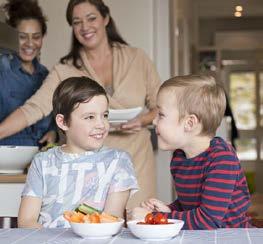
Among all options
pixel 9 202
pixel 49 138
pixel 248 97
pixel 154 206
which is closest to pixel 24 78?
pixel 49 138

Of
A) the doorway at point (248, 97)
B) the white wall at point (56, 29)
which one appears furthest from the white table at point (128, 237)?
the doorway at point (248, 97)

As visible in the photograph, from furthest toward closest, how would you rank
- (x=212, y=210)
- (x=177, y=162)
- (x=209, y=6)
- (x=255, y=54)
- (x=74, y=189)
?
(x=255, y=54), (x=209, y=6), (x=74, y=189), (x=177, y=162), (x=212, y=210)

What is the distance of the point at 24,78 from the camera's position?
3.15m

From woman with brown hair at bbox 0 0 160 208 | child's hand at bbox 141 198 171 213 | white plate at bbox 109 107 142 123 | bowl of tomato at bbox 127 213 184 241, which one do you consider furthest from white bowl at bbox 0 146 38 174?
bowl of tomato at bbox 127 213 184 241

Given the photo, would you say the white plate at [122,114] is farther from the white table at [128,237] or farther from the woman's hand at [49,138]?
the white table at [128,237]

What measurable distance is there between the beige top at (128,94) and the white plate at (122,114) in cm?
13

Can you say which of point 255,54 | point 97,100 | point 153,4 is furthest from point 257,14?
point 97,100

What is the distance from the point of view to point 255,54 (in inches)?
399

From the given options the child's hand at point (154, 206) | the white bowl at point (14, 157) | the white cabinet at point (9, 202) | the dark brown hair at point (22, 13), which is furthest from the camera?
the dark brown hair at point (22, 13)

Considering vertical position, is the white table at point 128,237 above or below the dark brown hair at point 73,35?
below

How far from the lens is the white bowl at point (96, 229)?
4.64ft

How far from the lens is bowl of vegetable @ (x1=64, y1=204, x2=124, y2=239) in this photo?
1417mm

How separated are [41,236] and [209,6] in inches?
327

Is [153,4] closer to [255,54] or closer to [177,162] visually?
[177,162]
